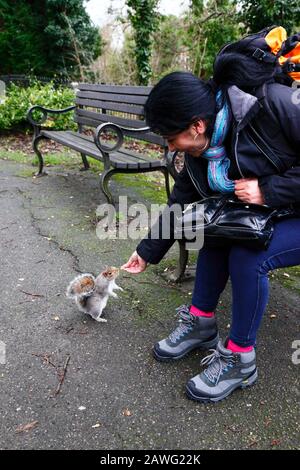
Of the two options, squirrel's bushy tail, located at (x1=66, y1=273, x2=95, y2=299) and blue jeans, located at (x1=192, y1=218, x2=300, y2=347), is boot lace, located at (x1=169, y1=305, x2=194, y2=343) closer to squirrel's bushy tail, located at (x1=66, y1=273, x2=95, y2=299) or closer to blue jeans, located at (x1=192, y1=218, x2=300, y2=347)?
blue jeans, located at (x1=192, y1=218, x2=300, y2=347)

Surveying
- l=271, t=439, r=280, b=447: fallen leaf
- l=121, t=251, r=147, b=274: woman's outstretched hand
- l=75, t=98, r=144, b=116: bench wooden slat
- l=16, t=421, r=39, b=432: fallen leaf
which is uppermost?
l=75, t=98, r=144, b=116: bench wooden slat

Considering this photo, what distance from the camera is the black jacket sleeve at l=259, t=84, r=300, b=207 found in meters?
1.65

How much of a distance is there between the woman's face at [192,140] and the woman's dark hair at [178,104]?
0.03 m

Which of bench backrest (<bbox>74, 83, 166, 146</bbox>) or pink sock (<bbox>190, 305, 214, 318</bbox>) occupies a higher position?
bench backrest (<bbox>74, 83, 166, 146</bbox>)

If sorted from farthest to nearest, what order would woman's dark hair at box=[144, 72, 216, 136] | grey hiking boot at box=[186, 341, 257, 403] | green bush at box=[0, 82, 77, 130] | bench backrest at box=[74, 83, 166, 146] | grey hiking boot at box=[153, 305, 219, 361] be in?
green bush at box=[0, 82, 77, 130], bench backrest at box=[74, 83, 166, 146], grey hiking boot at box=[153, 305, 219, 361], grey hiking boot at box=[186, 341, 257, 403], woman's dark hair at box=[144, 72, 216, 136]

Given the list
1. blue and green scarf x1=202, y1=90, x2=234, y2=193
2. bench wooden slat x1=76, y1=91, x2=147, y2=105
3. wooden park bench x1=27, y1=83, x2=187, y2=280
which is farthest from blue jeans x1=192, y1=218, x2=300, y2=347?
bench wooden slat x1=76, y1=91, x2=147, y2=105

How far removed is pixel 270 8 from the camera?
8.12 metres

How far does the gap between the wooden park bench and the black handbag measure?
852 millimetres

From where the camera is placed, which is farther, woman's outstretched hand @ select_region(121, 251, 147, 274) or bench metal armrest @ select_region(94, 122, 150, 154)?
bench metal armrest @ select_region(94, 122, 150, 154)

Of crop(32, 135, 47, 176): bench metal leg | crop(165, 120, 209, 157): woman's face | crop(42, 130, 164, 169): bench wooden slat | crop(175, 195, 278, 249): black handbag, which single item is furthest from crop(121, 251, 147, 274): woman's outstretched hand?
crop(32, 135, 47, 176): bench metal leg

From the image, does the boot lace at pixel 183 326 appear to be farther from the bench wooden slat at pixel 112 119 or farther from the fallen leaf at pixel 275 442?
the bench wooden slat at pixel 112 119

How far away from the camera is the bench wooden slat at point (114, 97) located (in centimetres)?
409

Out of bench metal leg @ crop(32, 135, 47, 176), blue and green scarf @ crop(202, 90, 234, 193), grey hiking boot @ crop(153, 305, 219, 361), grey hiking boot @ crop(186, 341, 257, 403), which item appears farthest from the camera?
bench metal leg @ crop(32, 135, 47, 176)

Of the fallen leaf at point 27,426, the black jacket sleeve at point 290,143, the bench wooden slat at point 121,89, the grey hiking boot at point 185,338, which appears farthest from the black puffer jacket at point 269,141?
the bench wooden slat at point 121,89
